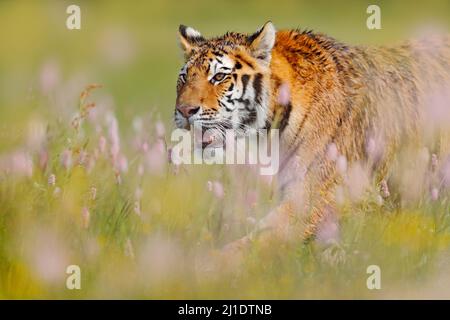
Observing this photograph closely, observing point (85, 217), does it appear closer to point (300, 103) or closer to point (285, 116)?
point (285, 116)

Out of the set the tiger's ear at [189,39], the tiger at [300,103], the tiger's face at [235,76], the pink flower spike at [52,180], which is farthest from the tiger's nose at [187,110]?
the pink flower spike at [52,180]

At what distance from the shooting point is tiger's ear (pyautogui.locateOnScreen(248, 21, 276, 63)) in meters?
10.6

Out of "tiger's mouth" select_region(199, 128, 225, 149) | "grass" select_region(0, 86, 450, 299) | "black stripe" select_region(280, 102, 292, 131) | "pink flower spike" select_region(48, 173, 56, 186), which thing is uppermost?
"black stripe" select_region(280, 102, 292, 131)

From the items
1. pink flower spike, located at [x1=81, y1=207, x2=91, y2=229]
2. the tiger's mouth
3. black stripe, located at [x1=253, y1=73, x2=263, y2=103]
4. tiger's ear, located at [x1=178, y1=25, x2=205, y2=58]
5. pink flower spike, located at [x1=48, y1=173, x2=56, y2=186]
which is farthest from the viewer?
tiger's ear, located at [x1=178, y1=25, x2=205, y2=58]

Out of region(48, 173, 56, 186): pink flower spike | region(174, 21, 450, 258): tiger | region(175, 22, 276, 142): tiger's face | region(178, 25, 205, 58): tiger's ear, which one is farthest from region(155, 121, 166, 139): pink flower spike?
region(48, 173, 56, 186): pink flower spike

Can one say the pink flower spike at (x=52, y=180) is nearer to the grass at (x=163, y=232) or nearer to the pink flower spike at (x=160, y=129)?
the grass at (x=163, y=232)

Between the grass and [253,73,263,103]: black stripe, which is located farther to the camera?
[253,73,263,103]: black stripe

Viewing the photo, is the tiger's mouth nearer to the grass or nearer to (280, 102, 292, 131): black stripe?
the grass

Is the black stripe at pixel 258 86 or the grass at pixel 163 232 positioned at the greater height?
the black stripe at pixel 258 86

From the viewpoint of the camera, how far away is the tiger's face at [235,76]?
10.6m

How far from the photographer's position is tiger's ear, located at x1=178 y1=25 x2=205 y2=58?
10852mm

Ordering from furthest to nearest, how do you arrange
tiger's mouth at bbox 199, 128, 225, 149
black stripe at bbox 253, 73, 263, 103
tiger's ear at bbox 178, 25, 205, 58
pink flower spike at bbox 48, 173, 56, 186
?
tiger's ear at bbox 178, 25, 205, 58 < black stripe at bbox 253, 73, 263, 103 < tiger's mouth at bbox 199, 128, 225, 149 < pink flower spike at bbox 48, 173, 56, 186

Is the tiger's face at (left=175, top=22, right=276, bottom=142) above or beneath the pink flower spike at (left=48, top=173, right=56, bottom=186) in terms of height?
above

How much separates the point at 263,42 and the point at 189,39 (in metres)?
0.71
